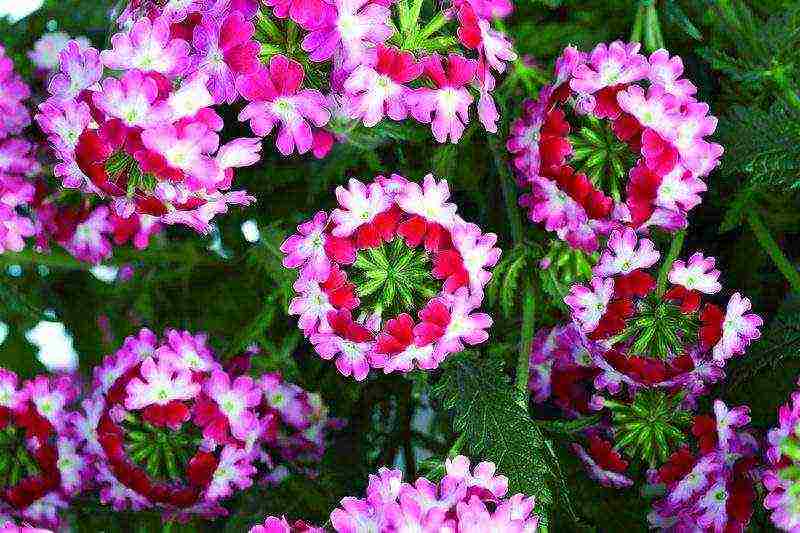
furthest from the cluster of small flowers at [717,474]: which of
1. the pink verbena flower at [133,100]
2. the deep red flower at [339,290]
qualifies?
the pink verbena flower at [133,100]

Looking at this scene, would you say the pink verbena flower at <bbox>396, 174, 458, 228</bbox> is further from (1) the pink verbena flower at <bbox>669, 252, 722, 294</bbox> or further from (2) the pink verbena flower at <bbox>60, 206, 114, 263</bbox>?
(2) the pink verbena flower at <bbox>60, 206, 114, 263</bbox>

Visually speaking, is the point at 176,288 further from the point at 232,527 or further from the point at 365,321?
the point at 365,321

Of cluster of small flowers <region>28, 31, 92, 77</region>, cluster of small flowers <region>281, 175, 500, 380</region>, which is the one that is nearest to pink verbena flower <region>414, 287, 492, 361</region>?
cluster of small flowers <region>281, 175, 500, 380</region>

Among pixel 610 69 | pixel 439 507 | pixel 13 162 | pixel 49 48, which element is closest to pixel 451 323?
pixel 439 507

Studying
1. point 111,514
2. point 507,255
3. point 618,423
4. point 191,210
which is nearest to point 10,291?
point 111,514

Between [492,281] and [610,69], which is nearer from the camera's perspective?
[610,69]

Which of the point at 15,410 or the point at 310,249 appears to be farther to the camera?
the point at 15,410

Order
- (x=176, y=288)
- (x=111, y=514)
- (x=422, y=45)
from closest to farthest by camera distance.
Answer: (x=422, y=45), (x=111, y=514), (x=176, y=288)

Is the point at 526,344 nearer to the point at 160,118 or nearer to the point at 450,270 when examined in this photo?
the point at 450,270
